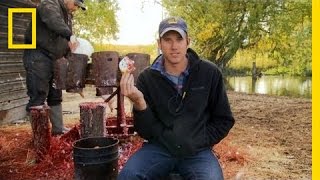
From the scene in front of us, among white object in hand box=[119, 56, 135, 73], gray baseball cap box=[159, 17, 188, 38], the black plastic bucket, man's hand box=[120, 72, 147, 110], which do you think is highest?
gray baseball cap box=[159, 17, 188, 38]

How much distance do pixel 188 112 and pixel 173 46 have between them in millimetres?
533

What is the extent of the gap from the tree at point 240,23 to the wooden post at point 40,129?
18.4m

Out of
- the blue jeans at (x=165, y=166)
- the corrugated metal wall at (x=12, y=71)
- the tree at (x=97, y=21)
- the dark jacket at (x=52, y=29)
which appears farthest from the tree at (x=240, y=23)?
the blue jeans at (x=165, y=166)

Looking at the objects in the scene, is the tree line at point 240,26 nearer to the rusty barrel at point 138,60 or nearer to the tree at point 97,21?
the tree at point 97,21

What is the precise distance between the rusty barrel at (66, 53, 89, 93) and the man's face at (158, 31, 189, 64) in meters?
2.79

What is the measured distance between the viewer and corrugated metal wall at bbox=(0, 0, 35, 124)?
8391mm

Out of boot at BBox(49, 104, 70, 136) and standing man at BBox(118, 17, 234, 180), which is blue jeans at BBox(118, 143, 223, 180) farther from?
boot at BBox(49, 104, 70, 136)

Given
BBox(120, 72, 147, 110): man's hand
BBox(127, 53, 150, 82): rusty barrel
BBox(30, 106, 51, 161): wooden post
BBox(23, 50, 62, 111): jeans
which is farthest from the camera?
BBox(127, 53, 150, 82): rusty barrel

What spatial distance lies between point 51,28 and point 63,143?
61.6 inches

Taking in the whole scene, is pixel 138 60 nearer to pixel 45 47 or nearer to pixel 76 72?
pixel 76 72

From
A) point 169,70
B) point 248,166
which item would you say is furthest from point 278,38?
point 169,70

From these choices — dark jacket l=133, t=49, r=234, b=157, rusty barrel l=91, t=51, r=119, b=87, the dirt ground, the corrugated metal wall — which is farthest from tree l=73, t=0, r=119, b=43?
dark jacket l=133, t=49, r=234, b=157

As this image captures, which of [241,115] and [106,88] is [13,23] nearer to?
[106,88]

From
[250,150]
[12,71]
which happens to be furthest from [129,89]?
[12,71]
